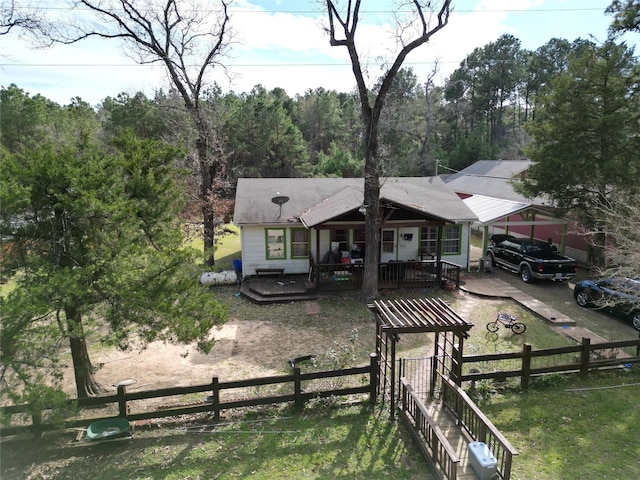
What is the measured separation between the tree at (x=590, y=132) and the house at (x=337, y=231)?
3869 millimetres

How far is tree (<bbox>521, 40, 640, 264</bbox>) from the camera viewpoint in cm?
1527

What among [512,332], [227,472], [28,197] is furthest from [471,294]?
[28,197]

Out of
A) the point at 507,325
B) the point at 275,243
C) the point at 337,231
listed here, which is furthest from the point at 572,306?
the point at 275,243

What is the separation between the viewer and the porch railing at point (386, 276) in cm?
1530

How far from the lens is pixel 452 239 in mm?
18000

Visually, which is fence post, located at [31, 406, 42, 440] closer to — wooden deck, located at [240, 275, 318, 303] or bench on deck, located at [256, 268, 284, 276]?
wooden deck, located at [240, 275, 318, 303]

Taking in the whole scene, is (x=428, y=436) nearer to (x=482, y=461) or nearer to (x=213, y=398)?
(x=482, y=461)

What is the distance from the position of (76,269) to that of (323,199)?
1281cm

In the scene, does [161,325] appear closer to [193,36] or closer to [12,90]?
[193,36]

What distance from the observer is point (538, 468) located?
6430 millimetres

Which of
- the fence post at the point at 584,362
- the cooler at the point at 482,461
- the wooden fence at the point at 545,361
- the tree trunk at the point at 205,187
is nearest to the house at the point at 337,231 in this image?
the tree trunk at the point at 205,187

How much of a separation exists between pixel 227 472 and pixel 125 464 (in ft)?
5.45

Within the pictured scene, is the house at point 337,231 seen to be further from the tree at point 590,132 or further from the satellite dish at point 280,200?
the tree at point 590,132

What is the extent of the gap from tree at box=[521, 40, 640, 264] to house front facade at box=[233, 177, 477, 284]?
3.93 m
